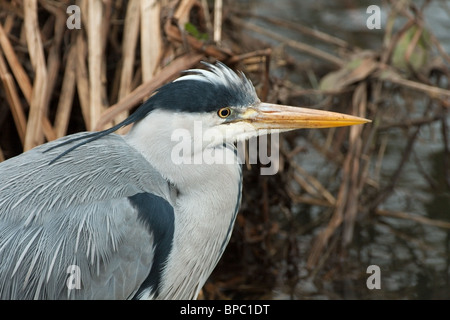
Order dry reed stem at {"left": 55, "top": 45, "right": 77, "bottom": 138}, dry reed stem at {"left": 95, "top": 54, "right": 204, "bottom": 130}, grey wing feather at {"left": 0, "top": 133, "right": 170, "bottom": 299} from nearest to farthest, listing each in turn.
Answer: grey wing feather at {"left": 0, "top": 133, "right": 170, "bottom": 299} → dry reed stem at {"left": 95, "top": 54, "right": 204, "bottom": 130} → dry reed stem at {"left": 55, "top": 45, "right": 77, "bottom": 138}

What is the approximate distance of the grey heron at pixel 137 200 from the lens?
2.54 m

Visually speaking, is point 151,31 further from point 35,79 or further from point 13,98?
point 13,98

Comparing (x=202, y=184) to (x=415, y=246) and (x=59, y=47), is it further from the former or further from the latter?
(x=415, y=246)

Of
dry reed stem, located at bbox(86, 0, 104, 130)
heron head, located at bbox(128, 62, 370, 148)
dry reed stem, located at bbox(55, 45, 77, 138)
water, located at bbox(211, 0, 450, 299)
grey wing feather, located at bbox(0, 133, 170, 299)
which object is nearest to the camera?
grey wing feather, located at bbox(0, 133, 170, 299)

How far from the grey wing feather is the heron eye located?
341mm

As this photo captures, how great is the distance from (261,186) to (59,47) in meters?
1.15

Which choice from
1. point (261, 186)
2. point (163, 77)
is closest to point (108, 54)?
point (163, 77)

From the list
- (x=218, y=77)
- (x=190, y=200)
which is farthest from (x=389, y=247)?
(x=218, y=77)

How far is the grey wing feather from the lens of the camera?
2529 mm

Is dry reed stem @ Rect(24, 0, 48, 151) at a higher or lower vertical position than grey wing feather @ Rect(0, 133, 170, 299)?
higher

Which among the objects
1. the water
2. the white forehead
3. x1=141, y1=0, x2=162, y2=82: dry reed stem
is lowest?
the water

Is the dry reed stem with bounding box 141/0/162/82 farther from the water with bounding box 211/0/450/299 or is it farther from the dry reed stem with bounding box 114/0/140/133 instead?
the water with bounding box 211/0/450/299

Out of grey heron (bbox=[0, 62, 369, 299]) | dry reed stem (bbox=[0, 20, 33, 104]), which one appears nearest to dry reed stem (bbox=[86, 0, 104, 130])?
dry reed stem (bbox=[0, 20, 33, 104])

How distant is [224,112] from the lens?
2793mm
